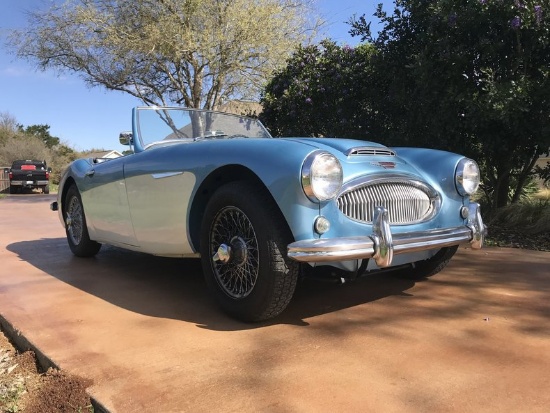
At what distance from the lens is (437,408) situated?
1.88 m

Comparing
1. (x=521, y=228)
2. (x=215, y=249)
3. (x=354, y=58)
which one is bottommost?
(x=521, y=228)

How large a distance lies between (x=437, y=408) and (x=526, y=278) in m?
2.42

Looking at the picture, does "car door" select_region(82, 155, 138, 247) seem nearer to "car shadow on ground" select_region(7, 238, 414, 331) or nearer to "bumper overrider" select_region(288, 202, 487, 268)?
"car shadow on ground" select_region(7, 238, 414, 331)

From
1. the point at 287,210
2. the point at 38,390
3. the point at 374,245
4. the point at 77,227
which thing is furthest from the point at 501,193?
the point at 38,390

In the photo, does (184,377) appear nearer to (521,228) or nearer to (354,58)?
(521,228)

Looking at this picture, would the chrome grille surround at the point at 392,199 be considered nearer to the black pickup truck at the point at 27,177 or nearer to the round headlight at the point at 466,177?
the round headlight at the point at 466,177

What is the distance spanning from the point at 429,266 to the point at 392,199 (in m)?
1.07


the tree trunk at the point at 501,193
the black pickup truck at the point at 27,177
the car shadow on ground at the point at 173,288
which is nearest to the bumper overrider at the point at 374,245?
the car shadow on ground at the point at 173,288

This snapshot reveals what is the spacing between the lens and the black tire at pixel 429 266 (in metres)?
3.60

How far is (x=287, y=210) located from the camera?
2566 mm

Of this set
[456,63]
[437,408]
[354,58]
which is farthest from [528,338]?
[354,58]

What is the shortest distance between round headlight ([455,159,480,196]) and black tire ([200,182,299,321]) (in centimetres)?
140

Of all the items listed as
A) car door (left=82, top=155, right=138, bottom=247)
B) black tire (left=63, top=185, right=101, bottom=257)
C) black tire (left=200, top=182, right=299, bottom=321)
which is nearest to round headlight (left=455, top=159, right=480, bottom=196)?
black tire (left=200, top=182, right=299, bottom=321)

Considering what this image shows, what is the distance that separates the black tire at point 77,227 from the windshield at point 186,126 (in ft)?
4.28
